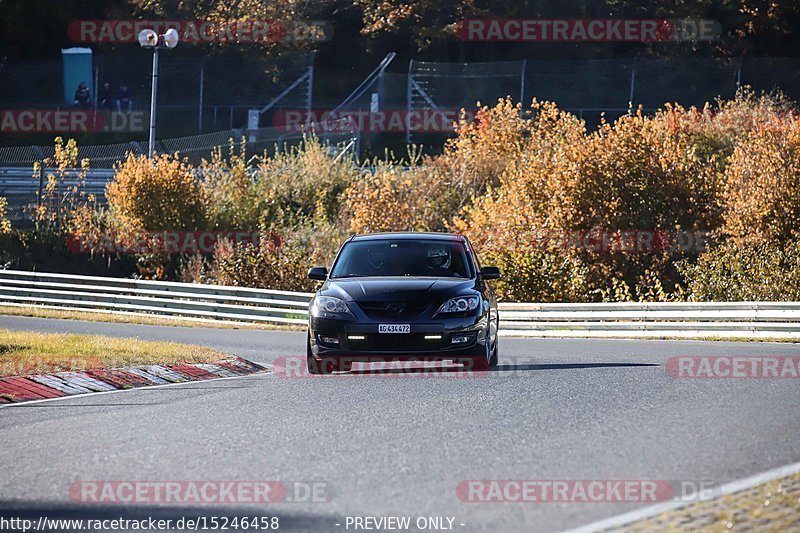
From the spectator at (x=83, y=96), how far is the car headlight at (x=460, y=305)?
39.5 meters

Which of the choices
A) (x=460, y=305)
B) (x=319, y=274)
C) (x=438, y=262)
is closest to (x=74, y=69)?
(x=319, y=274)

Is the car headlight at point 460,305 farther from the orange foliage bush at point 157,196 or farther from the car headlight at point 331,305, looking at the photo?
the orange foliage bush at point 157,196

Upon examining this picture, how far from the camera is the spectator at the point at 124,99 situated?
5159 cm

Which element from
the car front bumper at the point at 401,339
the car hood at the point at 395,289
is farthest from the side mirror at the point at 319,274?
the car front bumper at the point at 401,339

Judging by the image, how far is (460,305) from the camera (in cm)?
1465

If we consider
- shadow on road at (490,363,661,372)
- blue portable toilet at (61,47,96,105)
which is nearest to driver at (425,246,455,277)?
Result: shadow on road at (490,363,661,372)

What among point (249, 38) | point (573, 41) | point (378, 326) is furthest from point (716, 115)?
point (378, 326)

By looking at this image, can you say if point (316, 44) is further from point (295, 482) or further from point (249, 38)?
point (295, 482)

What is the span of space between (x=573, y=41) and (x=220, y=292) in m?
28.4

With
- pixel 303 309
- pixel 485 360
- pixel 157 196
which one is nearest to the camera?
pixel 485 360

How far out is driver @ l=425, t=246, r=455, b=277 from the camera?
614 inches

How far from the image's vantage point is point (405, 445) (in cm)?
930

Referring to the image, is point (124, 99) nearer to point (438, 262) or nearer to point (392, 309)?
point (438, 262)

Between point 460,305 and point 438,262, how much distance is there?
1232 millimetres
